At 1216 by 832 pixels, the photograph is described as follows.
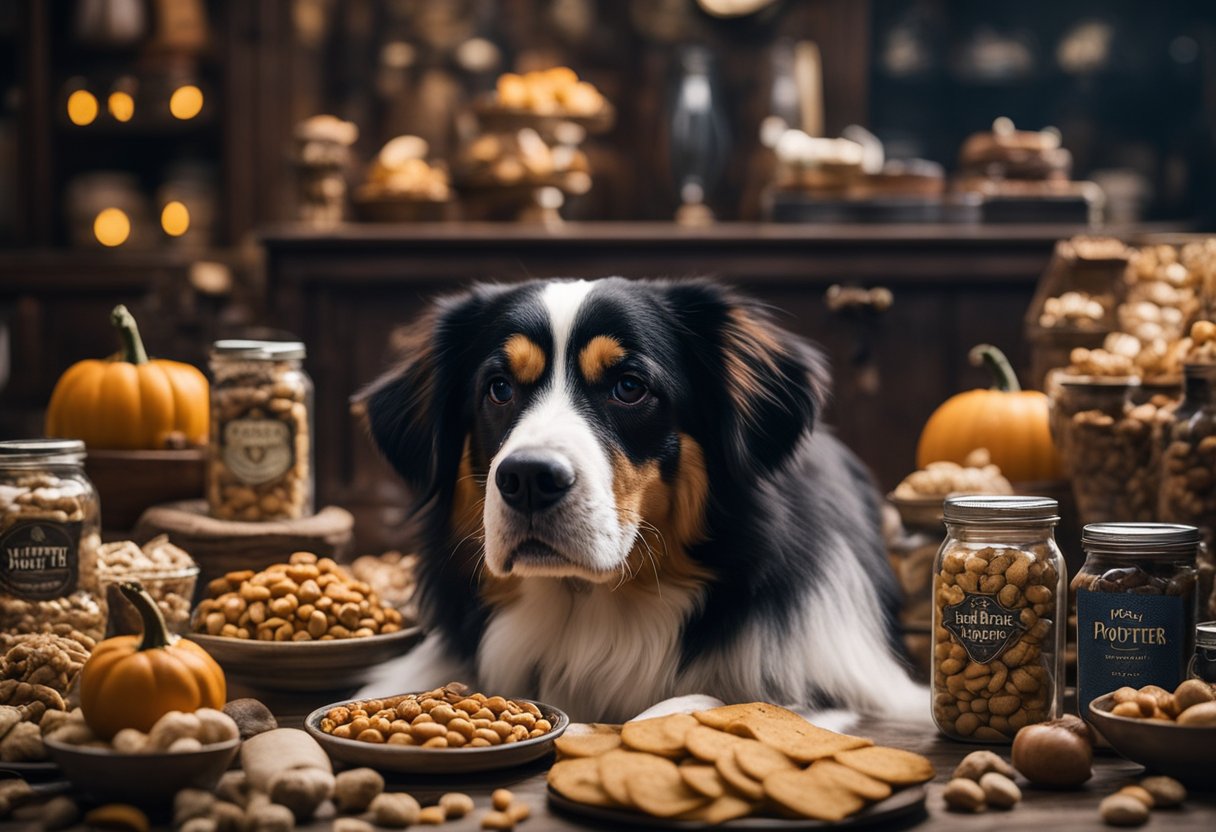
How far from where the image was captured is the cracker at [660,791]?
53.6 inches

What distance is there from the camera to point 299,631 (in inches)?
74.7

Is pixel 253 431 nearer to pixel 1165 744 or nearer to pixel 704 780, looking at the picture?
pixel 704 780

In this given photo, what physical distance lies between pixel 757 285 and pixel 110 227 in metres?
2.39

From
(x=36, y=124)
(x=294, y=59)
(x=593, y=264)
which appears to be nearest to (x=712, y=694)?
(x=593, y=264)

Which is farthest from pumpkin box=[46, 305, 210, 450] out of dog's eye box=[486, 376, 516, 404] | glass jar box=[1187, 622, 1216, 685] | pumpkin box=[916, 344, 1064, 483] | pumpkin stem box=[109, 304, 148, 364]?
glass jar box=[1187, 622, 1216, 685]

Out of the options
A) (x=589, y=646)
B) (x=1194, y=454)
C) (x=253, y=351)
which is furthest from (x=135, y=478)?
(x=1194, y=454)

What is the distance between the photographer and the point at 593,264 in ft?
13.1

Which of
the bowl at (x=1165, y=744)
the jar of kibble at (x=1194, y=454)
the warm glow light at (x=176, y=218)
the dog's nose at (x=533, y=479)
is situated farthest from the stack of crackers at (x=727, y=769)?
the warm glow light at (x=176, y=218)

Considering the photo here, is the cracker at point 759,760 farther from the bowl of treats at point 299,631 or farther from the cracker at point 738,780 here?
the bowl of treats at point 299,631

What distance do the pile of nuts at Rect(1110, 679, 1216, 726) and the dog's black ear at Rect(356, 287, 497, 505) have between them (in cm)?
96

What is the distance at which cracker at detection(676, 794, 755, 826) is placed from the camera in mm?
1354

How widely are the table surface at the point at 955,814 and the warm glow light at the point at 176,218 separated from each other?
382 cm

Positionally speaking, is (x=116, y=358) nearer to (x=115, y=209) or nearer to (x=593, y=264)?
(x=593, y=264)

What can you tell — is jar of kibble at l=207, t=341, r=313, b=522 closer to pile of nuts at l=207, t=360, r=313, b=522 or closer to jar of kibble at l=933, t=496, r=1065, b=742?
pile of nuts at l=207, t=360, r=313, b=522
